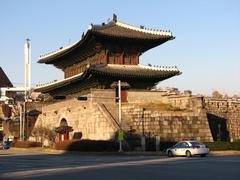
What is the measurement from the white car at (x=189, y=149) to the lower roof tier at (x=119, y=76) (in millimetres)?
16258

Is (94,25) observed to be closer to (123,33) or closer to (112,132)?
(123,33)

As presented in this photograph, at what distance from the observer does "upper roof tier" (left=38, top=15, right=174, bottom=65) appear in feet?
170

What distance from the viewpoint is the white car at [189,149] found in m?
35.7

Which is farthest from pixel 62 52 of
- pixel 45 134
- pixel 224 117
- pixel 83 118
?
pixel 224 117

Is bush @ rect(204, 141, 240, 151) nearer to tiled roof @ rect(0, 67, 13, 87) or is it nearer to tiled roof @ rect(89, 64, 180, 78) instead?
tiled roof @ rect(89, 64, 180, 78)

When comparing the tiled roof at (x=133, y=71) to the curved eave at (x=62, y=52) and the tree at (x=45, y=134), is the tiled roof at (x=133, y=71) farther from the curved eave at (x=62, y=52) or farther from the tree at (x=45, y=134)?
the tree at (x=45, y=134)

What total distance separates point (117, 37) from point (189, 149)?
806 inches

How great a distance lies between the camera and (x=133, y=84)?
177 feet

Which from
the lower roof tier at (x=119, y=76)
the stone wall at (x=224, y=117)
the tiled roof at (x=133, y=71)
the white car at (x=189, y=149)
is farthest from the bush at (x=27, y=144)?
the white car at (x=189, y=149)

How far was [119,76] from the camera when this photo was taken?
51375 mm

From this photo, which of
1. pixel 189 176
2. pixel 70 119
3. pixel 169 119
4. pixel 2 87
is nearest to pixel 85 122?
pixel 70 119

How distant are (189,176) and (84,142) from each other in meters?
27.6

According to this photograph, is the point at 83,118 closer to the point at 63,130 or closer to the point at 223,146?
the point at 63,130

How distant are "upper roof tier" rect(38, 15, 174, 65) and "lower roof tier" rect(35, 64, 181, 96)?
2.75 metres
